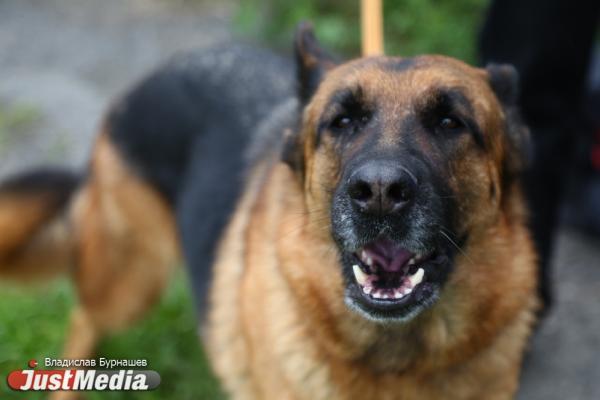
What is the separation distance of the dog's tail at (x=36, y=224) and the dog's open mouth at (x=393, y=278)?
202 centimetres

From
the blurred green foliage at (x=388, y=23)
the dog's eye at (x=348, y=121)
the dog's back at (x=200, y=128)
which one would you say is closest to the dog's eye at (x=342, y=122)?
the dog's eye at (x=348, y=121)

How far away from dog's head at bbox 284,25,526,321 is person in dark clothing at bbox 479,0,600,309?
0.99 m

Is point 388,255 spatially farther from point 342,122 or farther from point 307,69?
point 307,69

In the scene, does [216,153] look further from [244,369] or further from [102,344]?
[102,344]

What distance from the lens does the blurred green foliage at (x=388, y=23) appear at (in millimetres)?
6656

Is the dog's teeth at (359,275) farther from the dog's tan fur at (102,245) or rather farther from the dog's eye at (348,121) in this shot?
the dog's tan fur at (102,245)

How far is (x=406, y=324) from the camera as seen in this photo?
9.41ft

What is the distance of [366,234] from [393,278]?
9.3 inches

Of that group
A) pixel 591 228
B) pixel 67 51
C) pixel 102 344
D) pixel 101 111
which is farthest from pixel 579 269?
pixel 67 51

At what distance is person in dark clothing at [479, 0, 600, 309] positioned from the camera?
3.86m

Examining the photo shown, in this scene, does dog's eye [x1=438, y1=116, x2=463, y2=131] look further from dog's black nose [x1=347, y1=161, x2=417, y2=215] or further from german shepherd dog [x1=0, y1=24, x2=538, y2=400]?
dog's black nose [x1=347, y1=161, x2=417, y2=215]

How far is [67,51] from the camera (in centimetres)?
727

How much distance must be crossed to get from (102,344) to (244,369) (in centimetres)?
126

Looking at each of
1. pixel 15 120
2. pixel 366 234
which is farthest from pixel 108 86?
pixel 366 234
